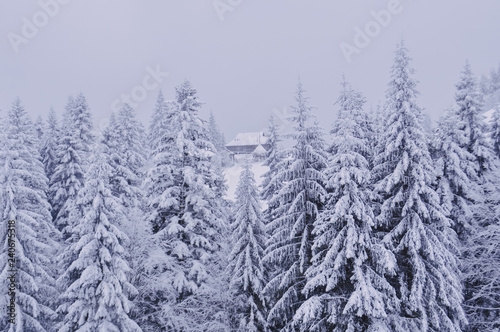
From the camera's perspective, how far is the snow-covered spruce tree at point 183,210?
1825 cm

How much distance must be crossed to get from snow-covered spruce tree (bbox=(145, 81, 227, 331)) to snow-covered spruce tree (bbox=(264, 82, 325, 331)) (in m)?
3.52

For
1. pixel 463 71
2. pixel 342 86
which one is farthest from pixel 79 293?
pixel 463 71

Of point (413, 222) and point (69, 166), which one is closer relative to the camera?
point (413, 222)

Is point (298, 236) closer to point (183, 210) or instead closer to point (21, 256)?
point (183, 210)

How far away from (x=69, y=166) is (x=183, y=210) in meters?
15.0

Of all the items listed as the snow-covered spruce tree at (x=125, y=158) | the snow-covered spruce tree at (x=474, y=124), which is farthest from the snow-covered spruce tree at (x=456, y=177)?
the snow-covered spruce tree at (x=125, y=158)

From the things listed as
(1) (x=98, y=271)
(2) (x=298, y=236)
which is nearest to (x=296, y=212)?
(2) (x=298, y=236)

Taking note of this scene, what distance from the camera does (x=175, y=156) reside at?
19219 millimetres

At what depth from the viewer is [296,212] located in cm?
1744

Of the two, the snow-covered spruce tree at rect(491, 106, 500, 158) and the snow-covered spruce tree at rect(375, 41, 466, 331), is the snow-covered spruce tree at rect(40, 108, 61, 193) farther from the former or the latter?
the snow-covered spruce tree at rect(491, 106, 500, 158)

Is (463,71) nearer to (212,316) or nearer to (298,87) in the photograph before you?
(298,87)

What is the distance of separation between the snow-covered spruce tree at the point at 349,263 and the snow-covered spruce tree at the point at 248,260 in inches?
182

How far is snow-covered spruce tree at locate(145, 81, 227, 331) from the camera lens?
18.2 meters

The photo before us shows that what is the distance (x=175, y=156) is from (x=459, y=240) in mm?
16016
